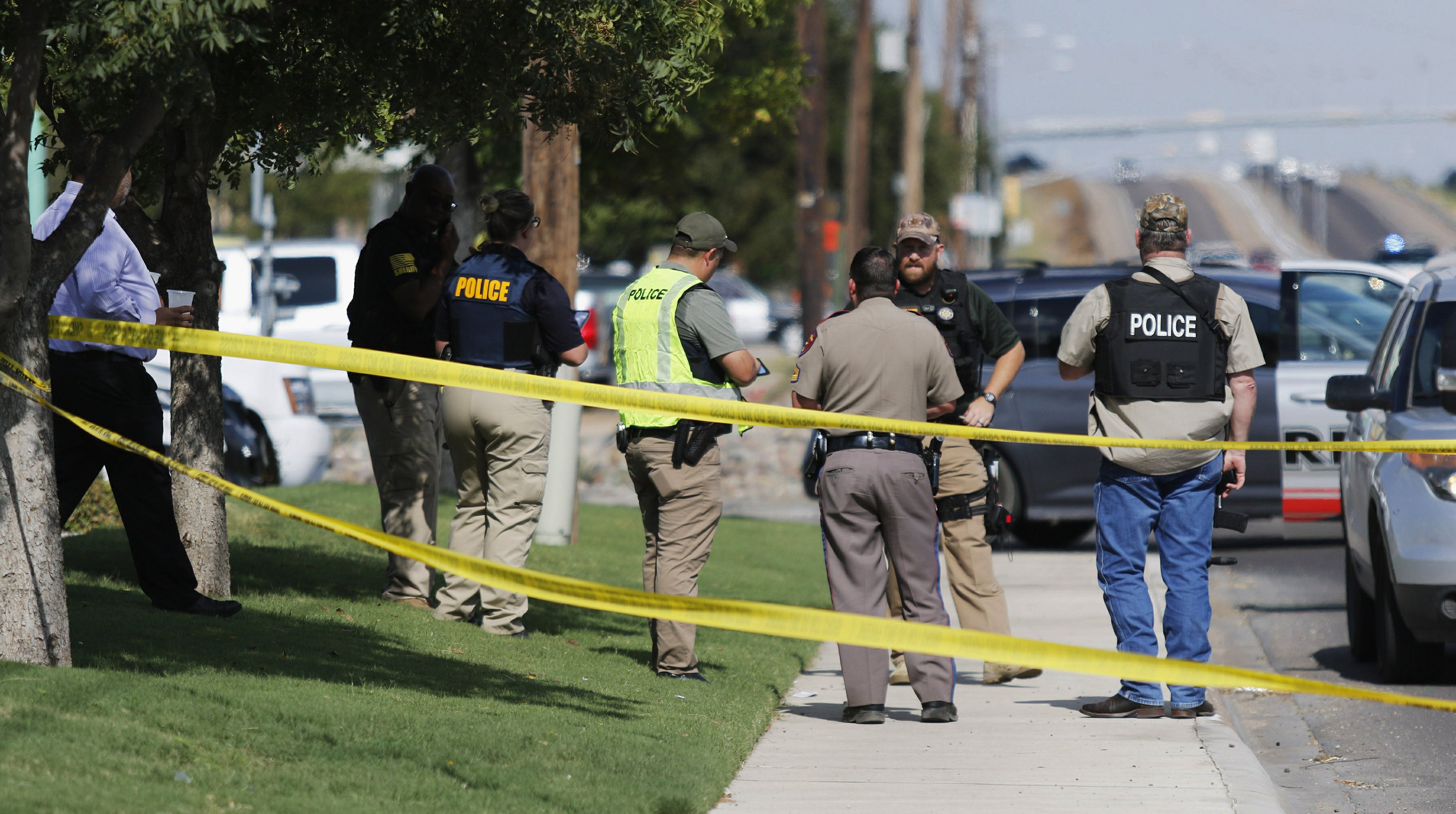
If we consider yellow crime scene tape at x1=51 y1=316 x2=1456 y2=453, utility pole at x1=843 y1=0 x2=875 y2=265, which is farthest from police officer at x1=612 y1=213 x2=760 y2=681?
utility pole at x1=843 y1=0 x2=875 y2=265

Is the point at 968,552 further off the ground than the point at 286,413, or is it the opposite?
the point at 286,413

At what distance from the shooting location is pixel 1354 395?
7637 mm

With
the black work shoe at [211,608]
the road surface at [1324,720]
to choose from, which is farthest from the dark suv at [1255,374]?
the black work shoe at [211,608]

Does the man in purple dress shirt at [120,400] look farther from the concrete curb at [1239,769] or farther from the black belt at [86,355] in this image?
the concrete curb at [1239,769]

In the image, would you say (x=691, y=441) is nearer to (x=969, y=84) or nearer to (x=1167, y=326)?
(x=1167, y=326)

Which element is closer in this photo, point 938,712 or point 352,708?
point 352,708

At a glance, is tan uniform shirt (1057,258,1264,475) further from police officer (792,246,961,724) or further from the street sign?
the street sign

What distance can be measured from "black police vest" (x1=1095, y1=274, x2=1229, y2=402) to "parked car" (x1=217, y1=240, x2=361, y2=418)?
1197 centimetres

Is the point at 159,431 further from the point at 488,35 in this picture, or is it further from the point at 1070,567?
the point at 1070,567

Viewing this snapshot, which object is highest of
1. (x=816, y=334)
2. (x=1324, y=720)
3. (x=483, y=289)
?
(x=483, y=289)

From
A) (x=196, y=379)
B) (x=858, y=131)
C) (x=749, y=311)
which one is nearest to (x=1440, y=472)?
(x=196, y=379)

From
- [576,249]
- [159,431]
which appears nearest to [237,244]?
[576,249]

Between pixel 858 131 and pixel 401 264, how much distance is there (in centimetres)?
2041

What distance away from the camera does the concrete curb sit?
17.3 feet
